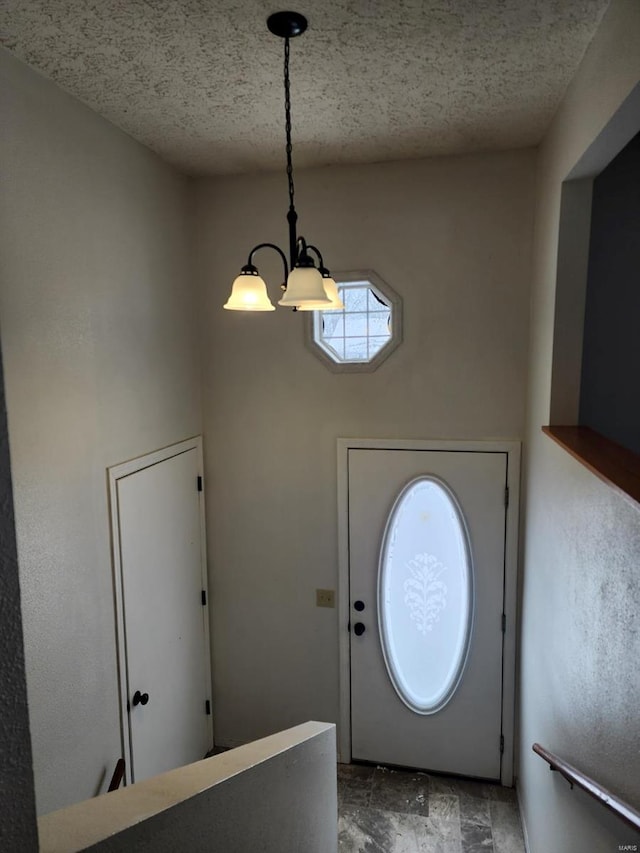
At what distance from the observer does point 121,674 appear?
2.49 metres

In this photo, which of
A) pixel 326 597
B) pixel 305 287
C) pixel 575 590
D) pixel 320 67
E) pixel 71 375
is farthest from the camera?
pixel 326 597

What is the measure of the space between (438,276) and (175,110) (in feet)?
4.88

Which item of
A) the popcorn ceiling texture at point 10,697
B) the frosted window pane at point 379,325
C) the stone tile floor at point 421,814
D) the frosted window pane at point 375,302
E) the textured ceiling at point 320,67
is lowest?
the stone tile floor at point 421,814

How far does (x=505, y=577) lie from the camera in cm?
307

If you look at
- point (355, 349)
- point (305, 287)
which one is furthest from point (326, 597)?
point (305, 287)

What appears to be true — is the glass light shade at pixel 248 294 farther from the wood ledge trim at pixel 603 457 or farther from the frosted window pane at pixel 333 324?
the frosted window pane at pixel 333 324

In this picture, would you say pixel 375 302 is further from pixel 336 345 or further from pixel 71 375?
pixel 71 375

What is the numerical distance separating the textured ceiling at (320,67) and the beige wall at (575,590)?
20 cm

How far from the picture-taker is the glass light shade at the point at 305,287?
1.68 m

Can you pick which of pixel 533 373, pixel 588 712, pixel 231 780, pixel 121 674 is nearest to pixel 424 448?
pixel 533 373

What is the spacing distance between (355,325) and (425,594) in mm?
1570

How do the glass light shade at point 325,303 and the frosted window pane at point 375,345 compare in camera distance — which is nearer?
the glass light shade at point 325,303

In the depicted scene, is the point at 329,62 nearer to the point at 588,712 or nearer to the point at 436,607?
the point at 588,712

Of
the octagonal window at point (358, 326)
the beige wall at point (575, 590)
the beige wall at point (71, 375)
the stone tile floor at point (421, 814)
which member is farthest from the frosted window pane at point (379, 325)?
the stone tile floor at point (421, 814)
